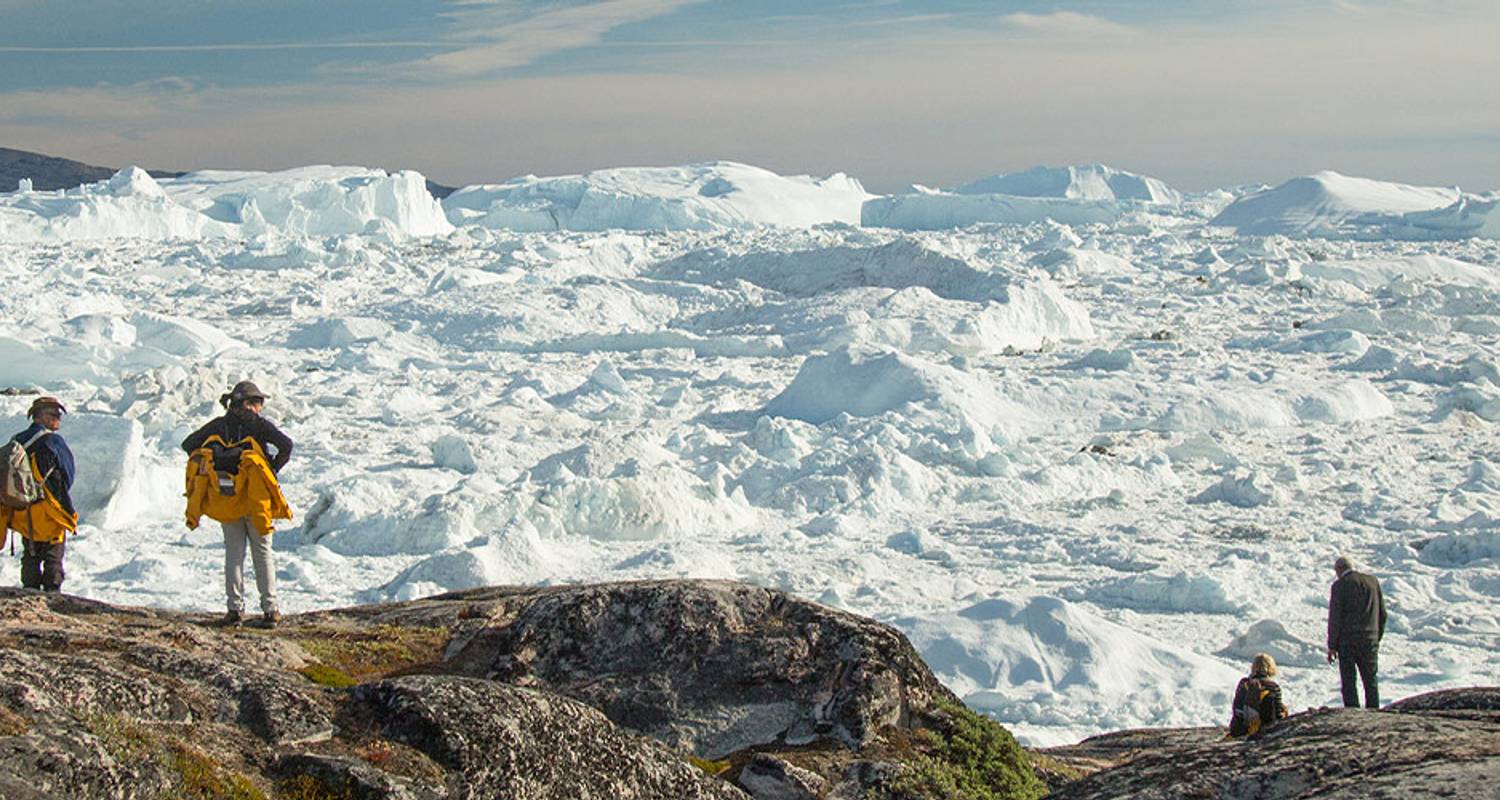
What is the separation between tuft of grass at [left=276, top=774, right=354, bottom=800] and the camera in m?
3.45

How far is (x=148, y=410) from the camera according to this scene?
19.1 m

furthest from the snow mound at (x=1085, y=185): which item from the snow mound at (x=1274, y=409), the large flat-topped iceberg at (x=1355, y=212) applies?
the snow mound at (x=1274, y=409)

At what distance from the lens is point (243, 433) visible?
6219 mm

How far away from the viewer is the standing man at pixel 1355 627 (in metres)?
7.70

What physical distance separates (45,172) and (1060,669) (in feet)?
448

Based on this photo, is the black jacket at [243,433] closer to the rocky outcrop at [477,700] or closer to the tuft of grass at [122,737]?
the rocky outcrop at [477,700]

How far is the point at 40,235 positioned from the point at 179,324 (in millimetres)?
39844

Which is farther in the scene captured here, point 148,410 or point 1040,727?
point 148,410

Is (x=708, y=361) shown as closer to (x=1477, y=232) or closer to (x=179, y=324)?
(x=179, y=324)

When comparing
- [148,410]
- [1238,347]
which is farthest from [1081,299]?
[148,410]

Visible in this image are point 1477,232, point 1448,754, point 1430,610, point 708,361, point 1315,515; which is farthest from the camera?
point 1477,232

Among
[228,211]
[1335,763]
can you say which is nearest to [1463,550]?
[1335,763]

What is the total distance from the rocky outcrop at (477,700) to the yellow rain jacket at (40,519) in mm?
683

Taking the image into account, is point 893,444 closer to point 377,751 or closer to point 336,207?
point 377,751
